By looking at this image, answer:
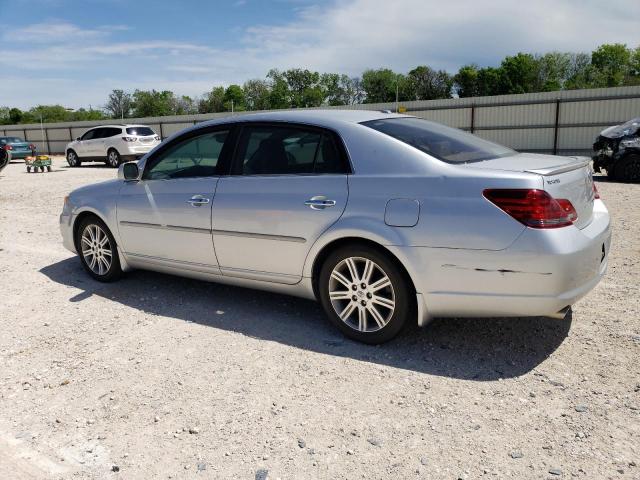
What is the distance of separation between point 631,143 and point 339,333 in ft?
39.3

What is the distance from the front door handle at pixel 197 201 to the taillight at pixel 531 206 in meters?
2.27

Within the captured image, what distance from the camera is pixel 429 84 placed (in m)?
93.5

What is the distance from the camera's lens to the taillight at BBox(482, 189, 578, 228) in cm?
312

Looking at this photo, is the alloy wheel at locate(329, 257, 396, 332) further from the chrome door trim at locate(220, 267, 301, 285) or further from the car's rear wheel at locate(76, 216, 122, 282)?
the car's rear wheel at locate(76, 216, 122, 282)

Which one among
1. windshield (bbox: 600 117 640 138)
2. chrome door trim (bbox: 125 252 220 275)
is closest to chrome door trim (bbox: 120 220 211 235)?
chrome door trim (bbox: 125 252 220 275)

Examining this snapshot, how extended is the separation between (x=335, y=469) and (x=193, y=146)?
3.08 m

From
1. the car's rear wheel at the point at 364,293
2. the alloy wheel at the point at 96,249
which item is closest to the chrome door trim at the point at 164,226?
the alloy wheel at the point at 96,249

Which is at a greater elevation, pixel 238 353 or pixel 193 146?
pixel 193 146

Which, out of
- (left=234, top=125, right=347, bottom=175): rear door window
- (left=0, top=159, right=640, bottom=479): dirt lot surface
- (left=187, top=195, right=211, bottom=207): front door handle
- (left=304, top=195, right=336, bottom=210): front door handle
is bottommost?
(left=0, top=159, right=640, bottom=479): dirt lot surface

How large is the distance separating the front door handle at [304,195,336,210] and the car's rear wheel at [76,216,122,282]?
2367 millimetres

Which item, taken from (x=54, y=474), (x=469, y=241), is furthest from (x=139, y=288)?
(x=469, y=241)

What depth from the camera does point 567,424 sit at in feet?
9.09

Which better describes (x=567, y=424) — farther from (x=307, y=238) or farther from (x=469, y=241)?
(x=307, y=238)

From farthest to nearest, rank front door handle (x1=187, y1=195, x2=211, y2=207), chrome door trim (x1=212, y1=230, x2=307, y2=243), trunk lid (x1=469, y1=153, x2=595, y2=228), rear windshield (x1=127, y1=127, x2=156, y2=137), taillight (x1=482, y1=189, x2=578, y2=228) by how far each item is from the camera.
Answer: rear windshield (x1=127, y1=127, x2=156, y2=137)
front door handle (x1=187, y1=195, x2=211, y2=207)
chrome door trim (x1=212, y1=230, x2=307, y2=243)
trunk lid (x1=469, y1=153, x2=595, y2=228)
taillight (x1=482, y1=189, x2=578, y2=228)
